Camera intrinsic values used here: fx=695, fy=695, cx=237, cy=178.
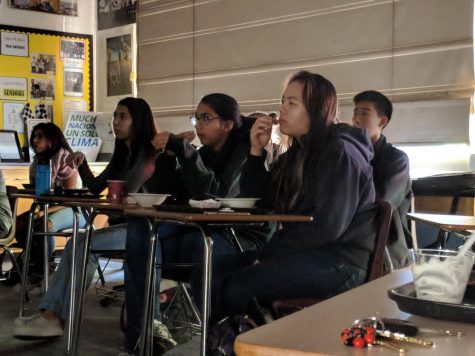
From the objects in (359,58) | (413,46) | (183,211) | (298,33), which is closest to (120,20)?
(298,33)

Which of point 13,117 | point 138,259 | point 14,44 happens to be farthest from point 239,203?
point 14,44

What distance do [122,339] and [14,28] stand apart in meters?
4.14

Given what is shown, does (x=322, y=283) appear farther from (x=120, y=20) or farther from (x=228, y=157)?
(x=120, y=20)

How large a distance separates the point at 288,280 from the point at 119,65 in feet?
17.5

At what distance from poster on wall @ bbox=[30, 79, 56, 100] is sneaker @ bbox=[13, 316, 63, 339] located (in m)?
4.02

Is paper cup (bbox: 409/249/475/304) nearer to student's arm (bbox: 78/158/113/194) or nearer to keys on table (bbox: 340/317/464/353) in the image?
keys on table (bbox: 340/317/464/353)

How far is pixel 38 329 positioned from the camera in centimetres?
→ 301

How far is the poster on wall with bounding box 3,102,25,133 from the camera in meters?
6.46

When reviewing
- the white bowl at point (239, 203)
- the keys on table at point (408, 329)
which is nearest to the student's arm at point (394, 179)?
the white bowl at point (239, 203)

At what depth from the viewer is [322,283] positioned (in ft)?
6.05

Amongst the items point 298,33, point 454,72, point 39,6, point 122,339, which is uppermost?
point 39,6

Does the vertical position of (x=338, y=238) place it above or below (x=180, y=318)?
above

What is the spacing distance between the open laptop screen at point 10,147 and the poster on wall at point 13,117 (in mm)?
217

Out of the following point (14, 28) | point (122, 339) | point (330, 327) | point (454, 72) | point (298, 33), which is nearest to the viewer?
point (330, 327)
